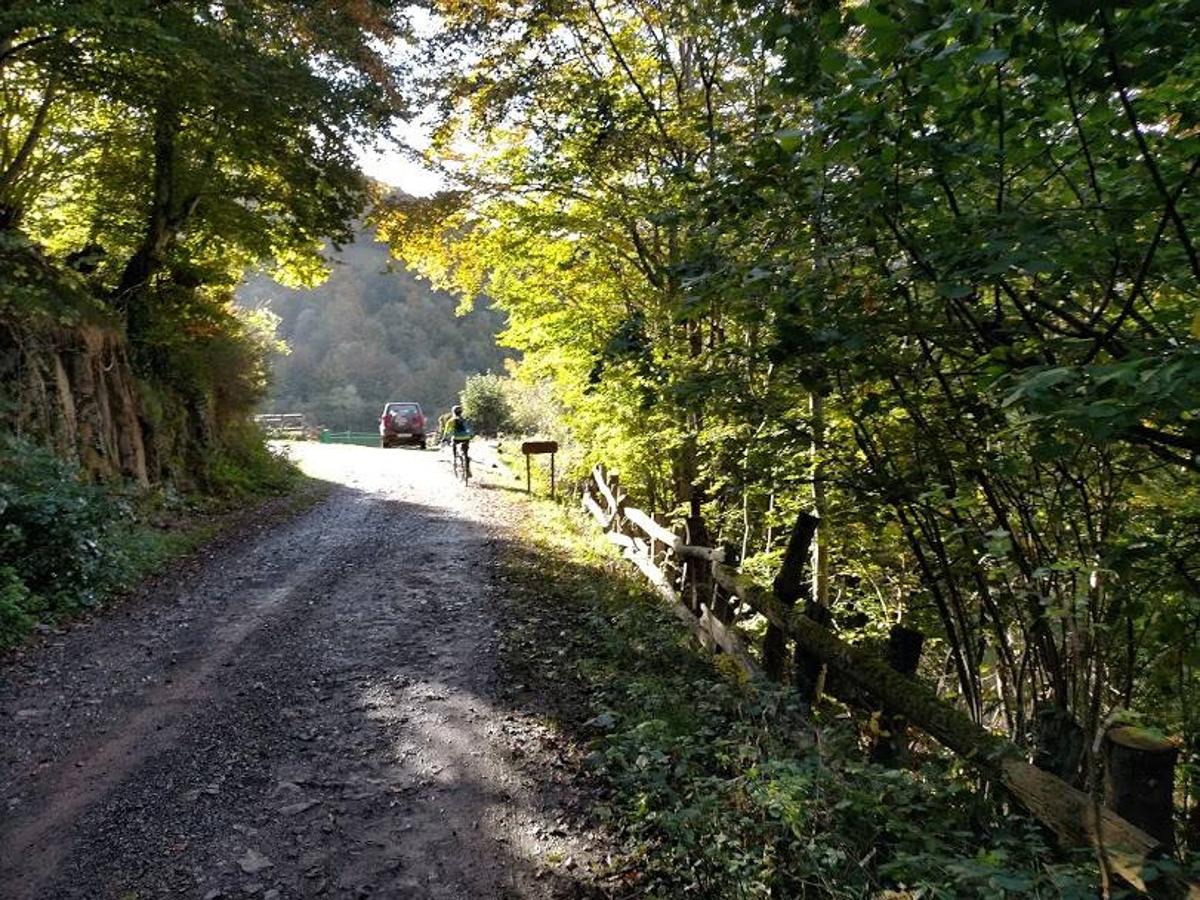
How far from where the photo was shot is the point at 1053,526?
3.47 meters

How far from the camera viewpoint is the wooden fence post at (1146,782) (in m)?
2.52

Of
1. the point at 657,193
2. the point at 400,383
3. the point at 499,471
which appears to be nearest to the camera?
the point at 657,193

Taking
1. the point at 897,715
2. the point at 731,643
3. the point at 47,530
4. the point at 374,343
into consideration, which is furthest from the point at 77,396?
the point at 374,343

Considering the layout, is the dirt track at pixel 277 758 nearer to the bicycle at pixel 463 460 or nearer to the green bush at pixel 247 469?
the green bush at pixel 247 469

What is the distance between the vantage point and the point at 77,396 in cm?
1177

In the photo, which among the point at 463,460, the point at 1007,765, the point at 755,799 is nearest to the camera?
the point at 1007,765

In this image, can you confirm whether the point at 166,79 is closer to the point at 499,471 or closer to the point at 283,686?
the point at 283,686

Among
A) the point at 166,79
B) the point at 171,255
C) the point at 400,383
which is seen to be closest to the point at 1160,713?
the point at 166,79

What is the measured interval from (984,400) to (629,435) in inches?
250

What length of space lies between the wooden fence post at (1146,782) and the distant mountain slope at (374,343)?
73.6 m

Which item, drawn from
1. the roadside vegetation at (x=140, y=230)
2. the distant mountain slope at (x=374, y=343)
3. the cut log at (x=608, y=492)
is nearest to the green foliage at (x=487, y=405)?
the roadside vegetation at (x=140, y=230)

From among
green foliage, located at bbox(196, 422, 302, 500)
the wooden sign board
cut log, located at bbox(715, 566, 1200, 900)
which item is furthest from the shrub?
the wooden sign board

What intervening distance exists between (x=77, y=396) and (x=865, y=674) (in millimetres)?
12577

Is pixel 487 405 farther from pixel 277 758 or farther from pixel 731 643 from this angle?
pixel 277 758
